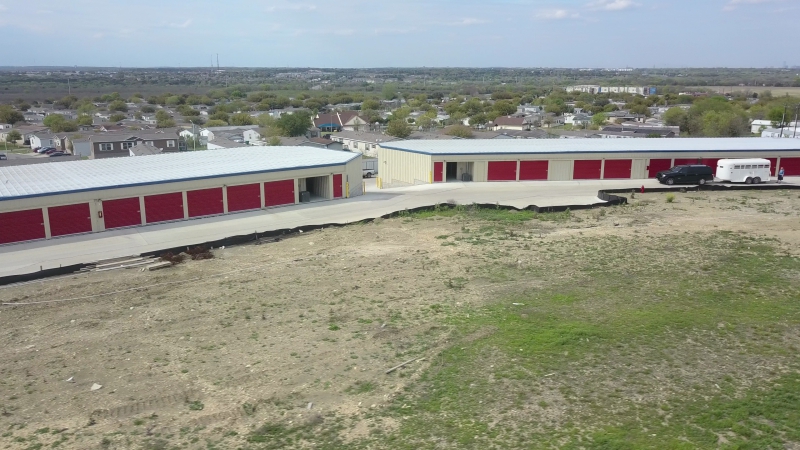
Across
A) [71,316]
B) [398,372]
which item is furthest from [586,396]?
[71,316]

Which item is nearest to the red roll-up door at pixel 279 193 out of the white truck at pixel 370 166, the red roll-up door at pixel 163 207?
the red roll-up door at pixel 163 207

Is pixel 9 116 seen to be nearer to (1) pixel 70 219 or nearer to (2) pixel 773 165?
(1) pixel 70 219

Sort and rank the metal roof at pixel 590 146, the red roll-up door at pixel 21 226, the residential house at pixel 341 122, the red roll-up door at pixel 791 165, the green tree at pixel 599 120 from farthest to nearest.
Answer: the residential house at pixel 341 122, the green tree at pixel 599 120, the red roll-up door at pixel 791 165, the metal roof at pixel 590 146, the red roll-up door at pixel 21 226

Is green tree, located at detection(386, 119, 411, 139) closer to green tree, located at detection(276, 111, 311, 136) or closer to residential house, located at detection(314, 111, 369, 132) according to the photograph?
green tree, located at detection(276, 111, 311, 136)

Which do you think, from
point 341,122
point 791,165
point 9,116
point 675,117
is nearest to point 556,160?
point 791,165

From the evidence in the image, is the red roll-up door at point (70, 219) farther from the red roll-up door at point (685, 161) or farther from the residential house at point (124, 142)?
the residential house at point (124, 142)

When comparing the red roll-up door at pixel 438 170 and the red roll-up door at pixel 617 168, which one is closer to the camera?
the red roll-up door at pixel 438 170

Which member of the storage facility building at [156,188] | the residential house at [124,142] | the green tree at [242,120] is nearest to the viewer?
the storage facility building at [156,188]
